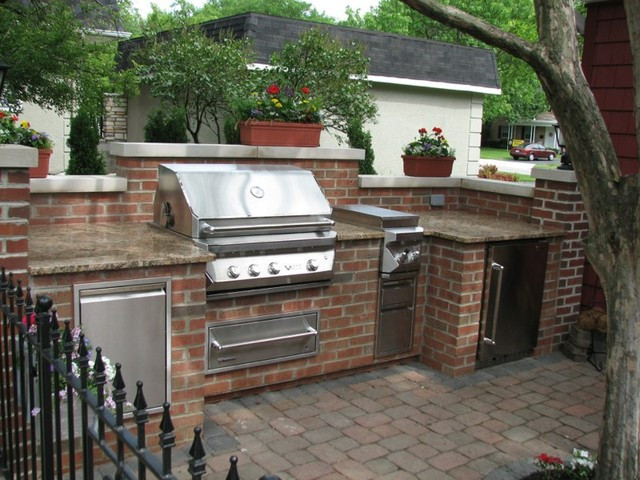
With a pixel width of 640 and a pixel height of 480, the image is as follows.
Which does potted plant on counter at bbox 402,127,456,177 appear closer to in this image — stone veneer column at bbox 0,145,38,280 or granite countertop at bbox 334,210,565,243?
granite countertop at bbox 334,210,565,243

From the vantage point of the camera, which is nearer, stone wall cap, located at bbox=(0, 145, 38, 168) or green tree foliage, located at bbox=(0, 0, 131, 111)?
stone wall cap, located at bbox=(0, 145, 38, 168)

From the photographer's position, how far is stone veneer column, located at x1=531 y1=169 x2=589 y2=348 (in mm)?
5598

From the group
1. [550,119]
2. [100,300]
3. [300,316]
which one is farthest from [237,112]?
[550,119]

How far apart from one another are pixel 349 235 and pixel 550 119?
1970 inches

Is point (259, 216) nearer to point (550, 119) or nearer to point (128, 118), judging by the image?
point (128, 118)

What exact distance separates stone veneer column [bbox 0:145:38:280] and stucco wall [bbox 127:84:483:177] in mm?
10210

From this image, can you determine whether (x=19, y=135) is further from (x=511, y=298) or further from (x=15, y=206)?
(x=511, y=298)

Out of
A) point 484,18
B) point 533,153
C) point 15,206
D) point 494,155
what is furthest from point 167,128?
point 494,155

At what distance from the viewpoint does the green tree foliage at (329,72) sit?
7.71 meters

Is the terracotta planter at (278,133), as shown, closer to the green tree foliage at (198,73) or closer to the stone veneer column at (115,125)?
the green tree foliage at (198,73)

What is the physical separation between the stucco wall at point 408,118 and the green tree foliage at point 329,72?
444 cm

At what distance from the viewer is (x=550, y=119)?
50.8 meters

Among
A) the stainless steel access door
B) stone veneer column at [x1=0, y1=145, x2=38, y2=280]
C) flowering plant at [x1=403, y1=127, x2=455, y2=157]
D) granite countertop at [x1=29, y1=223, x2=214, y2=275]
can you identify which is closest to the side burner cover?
flowering plant at [x1=403, y1=127, x2=455, y2=157]

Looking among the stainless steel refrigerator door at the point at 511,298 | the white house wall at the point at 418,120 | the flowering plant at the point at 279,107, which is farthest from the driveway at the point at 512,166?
the flowering plant at the point at 279,107
